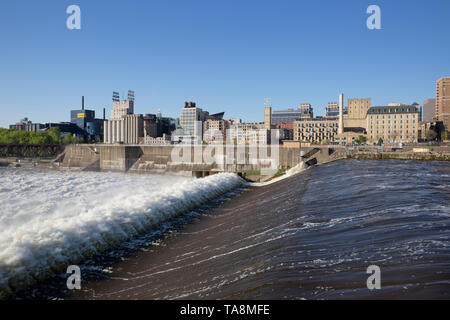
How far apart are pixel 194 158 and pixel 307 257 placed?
5288cm

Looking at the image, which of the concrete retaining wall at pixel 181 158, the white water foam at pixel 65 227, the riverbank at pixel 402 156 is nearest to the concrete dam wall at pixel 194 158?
the concrete retaining wall at pixel 181 158

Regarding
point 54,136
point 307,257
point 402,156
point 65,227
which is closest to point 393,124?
point 402,156

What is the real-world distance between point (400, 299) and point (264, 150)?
161 feet

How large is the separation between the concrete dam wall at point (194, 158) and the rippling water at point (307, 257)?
118ft

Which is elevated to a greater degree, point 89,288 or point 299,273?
point 299,273

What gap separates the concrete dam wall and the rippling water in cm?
3608

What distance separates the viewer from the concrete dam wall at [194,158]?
52688 mm

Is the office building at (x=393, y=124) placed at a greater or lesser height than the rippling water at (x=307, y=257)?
greater

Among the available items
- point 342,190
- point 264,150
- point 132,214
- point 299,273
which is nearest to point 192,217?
point 132,214

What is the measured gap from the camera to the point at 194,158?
60594mm

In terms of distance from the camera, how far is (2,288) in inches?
340

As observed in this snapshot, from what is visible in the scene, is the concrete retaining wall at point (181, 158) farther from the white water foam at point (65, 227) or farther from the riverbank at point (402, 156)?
the white water foam at point (65, 227)

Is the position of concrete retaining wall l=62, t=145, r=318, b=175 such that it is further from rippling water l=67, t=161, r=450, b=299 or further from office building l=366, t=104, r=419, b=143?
office building l=366, t=104, r=419, b=143
